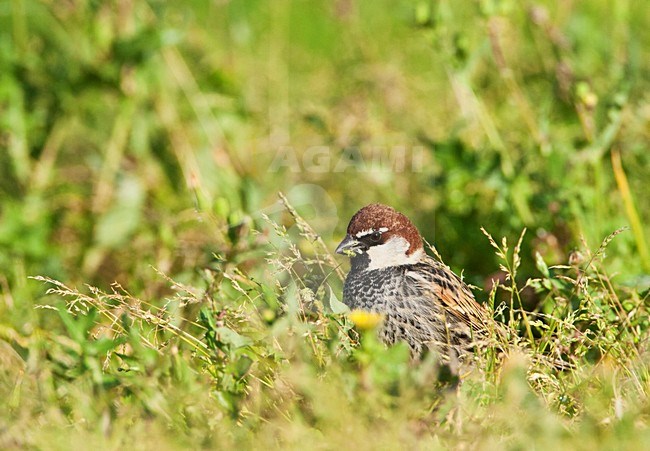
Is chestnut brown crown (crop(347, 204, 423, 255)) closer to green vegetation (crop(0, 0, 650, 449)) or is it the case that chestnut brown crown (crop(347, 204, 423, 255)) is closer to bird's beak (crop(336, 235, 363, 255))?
bird's beak (crop(336, 235, 363, 255))

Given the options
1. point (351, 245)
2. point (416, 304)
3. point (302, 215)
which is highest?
point (351, 245)

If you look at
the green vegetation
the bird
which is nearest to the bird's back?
the bird

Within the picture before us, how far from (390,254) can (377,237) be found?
0.22ft

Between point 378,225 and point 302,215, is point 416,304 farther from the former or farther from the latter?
point 302,215

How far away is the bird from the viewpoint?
106 inches

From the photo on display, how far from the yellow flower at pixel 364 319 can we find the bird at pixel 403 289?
0.50 ft

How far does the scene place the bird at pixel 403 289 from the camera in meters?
2.71

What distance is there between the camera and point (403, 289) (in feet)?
9.10

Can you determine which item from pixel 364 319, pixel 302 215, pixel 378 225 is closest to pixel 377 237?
pixel 378 225

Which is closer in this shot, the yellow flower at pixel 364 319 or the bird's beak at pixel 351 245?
the yellow flower at pixel 364 319

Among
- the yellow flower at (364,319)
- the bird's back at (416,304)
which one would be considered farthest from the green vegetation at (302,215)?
the bird's back at (416,304)

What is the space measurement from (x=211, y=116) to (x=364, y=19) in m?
2.18

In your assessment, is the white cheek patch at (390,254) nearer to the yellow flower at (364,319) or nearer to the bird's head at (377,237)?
the bird's head at (377,237)

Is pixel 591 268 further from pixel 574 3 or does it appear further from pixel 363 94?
pixel 574 3
